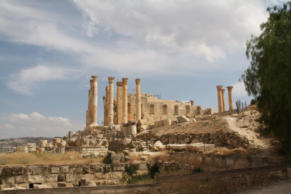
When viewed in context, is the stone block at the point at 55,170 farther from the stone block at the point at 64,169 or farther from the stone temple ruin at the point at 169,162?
the stone block at the point at 64,169

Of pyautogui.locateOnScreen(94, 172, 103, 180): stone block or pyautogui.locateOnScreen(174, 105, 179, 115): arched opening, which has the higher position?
pyautogui.locateOnScreen(174, 105, 179, 115): arched opening

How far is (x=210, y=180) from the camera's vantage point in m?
8.65

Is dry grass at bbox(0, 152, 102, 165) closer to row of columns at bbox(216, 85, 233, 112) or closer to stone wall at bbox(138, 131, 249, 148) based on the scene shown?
stone wall at bbox(138, 131, 249, 148)

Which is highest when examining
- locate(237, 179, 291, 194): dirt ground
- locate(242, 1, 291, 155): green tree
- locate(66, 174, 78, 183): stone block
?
locate(242, 1, 291, 155): green tree

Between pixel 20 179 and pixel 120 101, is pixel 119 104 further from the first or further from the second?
pixel 20 179

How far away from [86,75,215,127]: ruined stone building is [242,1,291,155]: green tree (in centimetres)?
2289

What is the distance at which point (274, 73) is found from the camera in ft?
26.6

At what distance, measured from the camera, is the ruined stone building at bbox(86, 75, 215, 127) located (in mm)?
36875

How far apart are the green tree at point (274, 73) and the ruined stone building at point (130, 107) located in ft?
75.1

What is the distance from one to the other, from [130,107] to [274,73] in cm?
3865

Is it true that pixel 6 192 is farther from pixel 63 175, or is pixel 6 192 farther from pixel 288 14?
pixel 288 14

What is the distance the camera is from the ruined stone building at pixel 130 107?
36.9 metres

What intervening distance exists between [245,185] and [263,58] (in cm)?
423

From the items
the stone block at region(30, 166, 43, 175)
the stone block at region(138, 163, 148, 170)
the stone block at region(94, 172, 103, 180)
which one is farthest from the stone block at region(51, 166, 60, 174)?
the stone block at region(138, 163, 148, 170)
